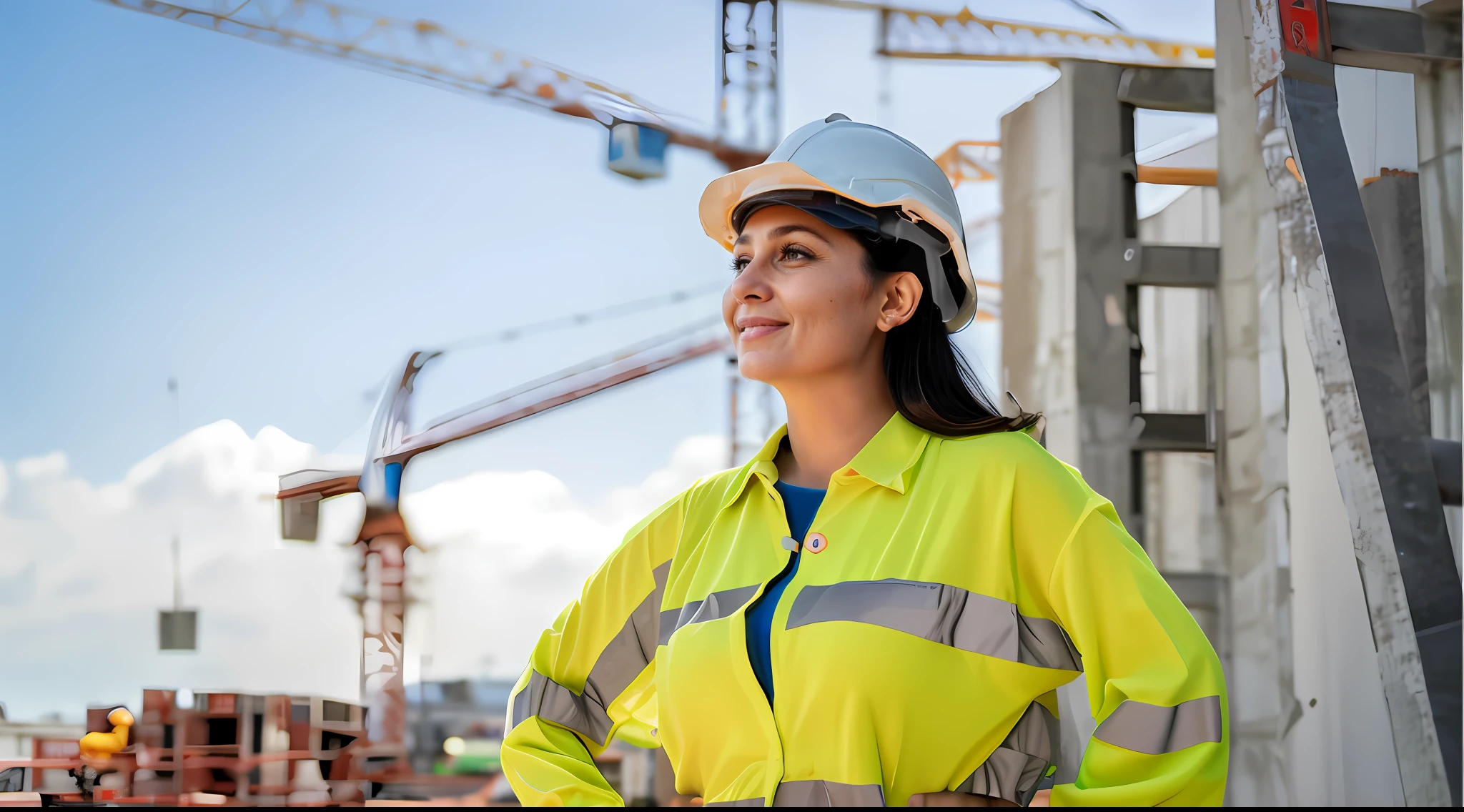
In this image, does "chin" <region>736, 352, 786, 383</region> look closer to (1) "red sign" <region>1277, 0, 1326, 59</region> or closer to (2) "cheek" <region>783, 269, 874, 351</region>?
(2) "cheek" <region>783, 269, 874, 351</region>

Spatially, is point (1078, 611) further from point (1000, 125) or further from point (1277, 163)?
point (1000, 125)

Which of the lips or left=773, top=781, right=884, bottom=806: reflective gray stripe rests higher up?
the lips

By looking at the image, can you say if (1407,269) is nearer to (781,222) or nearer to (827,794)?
(781,222)

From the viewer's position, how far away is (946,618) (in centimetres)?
151

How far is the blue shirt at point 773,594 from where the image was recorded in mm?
1584

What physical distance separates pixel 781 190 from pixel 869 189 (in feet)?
0.43

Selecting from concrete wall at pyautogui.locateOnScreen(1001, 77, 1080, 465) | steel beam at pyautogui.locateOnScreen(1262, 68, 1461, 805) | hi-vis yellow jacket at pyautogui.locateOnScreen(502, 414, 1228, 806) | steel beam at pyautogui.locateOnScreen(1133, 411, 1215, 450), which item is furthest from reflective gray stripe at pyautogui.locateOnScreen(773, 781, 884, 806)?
steel beam at pyautogui.locateOnScreen(1133, 411, 1215, 450)

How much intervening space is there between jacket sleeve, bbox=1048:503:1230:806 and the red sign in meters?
3.01

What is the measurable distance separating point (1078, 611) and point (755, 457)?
58 centimetres

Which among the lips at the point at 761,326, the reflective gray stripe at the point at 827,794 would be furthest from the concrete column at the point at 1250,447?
the reflective gray stripe at the point at 827,794

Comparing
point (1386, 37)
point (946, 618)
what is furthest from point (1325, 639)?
point (946, 618)

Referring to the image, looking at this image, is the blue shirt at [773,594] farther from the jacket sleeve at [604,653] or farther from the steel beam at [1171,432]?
the steel beam at [1171,432]

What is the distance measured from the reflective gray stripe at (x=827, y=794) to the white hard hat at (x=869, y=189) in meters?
0.68

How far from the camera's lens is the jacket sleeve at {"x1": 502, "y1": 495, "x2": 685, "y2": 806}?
190 centimetres
